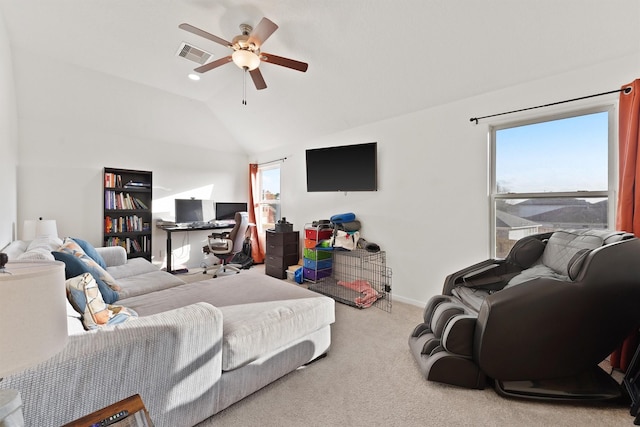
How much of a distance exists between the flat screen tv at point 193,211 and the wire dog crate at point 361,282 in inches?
106

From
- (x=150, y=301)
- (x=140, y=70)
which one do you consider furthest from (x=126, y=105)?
(x=150, y=301)

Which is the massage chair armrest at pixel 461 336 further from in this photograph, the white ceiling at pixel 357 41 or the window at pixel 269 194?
the window at pixel 269 194

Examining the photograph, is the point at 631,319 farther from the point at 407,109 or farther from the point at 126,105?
the point at 126,105

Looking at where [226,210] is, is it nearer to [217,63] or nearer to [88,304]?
[217,63]

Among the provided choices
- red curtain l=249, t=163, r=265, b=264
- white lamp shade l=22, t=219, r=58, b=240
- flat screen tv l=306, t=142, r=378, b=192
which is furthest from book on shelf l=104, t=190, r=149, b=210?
flat screen tv l=306, t=142, r=378, b=192

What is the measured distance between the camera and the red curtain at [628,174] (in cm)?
185

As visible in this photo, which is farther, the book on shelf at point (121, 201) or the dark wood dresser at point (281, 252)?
the dark wood dresser at point (281, 252)

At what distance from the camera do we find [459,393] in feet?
5.63

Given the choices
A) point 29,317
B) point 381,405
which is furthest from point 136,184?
point 381,405

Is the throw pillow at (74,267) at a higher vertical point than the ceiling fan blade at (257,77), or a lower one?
lower

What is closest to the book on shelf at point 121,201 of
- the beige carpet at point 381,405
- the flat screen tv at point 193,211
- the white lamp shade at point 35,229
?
the flat screen tv at point 193,211

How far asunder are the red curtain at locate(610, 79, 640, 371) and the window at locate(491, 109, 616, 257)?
0.71 feet

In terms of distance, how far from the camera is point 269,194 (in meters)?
5.60

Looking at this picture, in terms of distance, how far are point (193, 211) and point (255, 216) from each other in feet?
4.04
